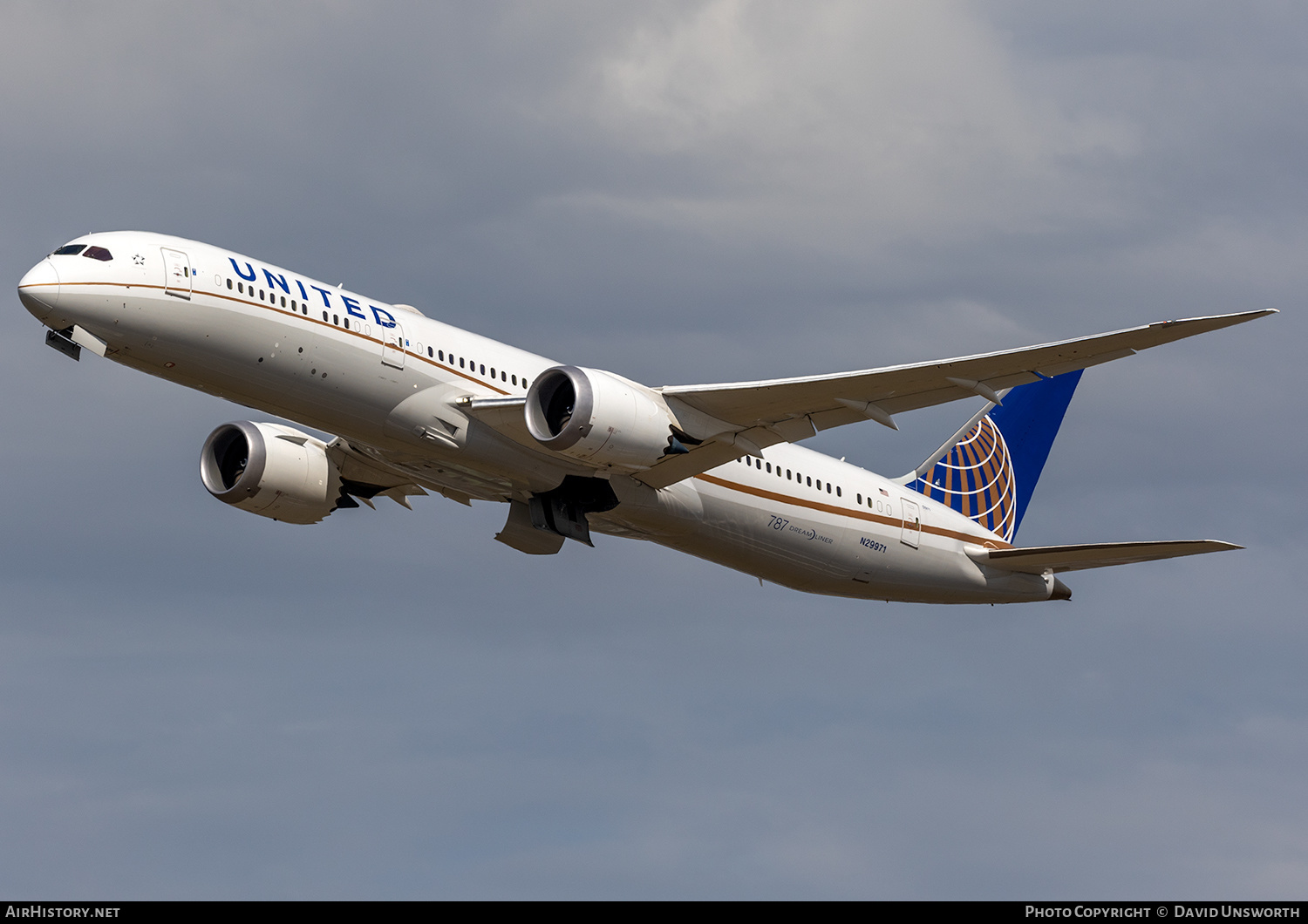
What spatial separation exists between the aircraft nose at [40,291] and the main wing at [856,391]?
1313 cm

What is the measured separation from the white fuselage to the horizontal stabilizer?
1.40 feet

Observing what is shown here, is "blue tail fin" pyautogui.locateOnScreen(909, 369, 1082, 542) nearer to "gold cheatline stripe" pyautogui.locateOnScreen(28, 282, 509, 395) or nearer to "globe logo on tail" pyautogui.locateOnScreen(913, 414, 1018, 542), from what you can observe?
"globe logo on tail" pyautogui.locateOnScreen(913, 414, 1018, 542)

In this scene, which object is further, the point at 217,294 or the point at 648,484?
the point at 648,484

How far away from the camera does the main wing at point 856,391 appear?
3216 cm

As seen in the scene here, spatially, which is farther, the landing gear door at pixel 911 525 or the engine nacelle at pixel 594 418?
the landing gear door at pixel 911 525

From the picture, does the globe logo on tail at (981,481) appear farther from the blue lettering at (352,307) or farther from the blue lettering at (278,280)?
the blue lettering at (278,280)

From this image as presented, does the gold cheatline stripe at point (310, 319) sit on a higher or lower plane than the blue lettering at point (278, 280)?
lower

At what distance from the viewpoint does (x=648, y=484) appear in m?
38.0

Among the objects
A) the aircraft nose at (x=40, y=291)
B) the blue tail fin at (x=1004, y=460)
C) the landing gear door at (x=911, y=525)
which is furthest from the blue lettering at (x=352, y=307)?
the blue tail fin at (x=1004, y=460)

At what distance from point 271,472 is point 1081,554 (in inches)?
818
